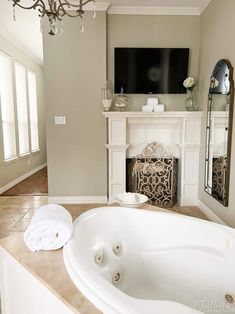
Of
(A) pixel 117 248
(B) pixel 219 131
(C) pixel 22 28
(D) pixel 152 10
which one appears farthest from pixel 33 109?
(A) pixel 117 248

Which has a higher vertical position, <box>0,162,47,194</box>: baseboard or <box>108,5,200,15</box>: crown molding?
<box>108,5,200,15</box>: crown molding

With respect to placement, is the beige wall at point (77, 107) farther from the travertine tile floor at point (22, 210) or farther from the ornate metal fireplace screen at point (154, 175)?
the ornate metal fireplace screen at point (154, 175)

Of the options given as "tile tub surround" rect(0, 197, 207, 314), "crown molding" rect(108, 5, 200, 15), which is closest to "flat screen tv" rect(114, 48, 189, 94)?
"crown molding" rect(108, 5, 200, 15)

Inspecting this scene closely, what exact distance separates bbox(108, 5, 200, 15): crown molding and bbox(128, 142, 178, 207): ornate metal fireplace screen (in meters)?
1.88

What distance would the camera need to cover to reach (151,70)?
3.74 m

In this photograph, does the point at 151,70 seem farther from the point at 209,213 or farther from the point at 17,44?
the point at 17,44

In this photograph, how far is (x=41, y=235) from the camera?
148 centimetres

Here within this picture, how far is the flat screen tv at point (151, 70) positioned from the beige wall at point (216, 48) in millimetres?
295

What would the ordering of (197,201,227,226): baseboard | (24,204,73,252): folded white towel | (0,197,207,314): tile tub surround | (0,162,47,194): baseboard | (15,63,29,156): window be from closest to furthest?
(0,197,207,314): tile tub surround → (24,204,73,252): folded white towel → (197,201,227,226): baseboard → (0,162,47,194): baseboard → (15,63,29,156): window

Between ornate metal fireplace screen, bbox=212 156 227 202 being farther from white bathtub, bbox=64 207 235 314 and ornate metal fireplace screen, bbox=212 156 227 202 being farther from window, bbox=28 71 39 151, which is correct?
window, bbox=28 71 39 151

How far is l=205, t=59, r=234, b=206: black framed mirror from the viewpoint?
8.91ft

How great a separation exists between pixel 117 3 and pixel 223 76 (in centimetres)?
180

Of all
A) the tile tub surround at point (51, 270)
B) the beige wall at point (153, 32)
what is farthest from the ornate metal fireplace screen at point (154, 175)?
the tile tub surround at point (51, 270)

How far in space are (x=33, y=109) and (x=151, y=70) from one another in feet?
11.6
